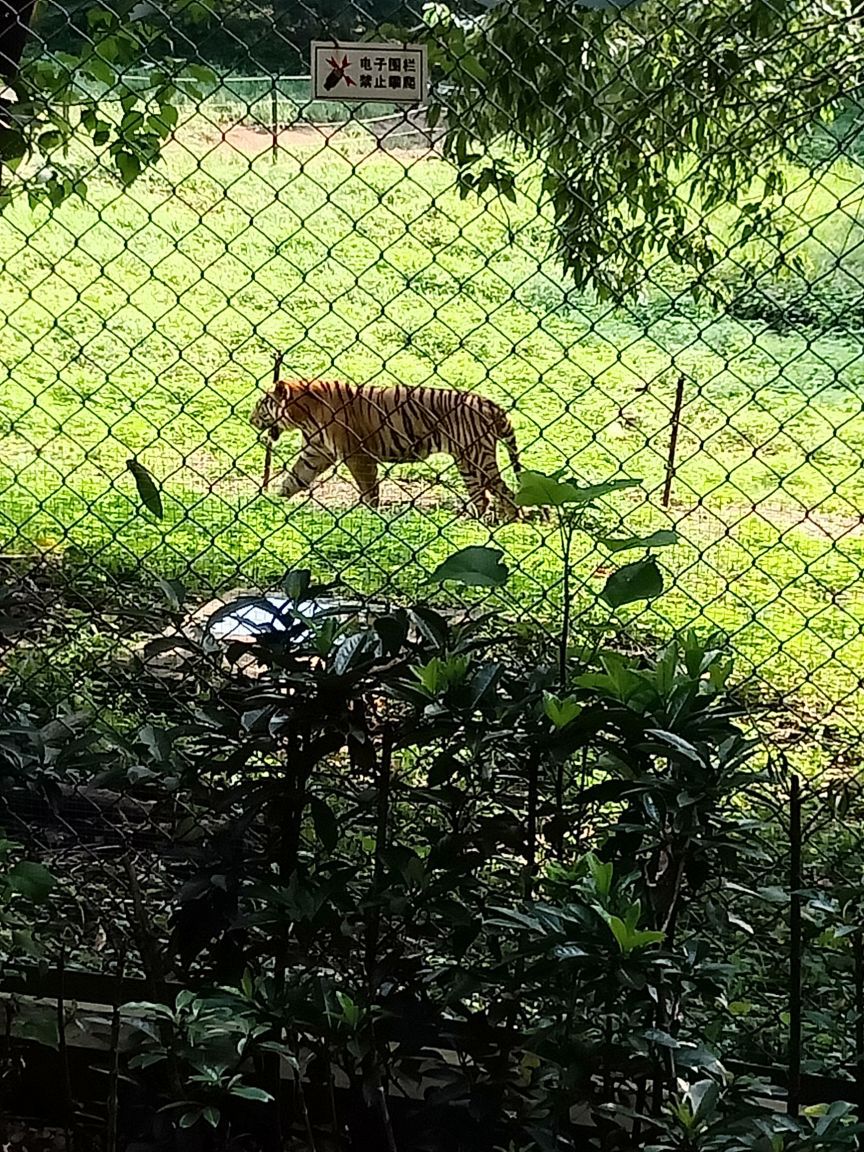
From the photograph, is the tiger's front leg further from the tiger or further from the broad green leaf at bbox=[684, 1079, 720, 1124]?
the broad green leaf at bbox=[684, 1079, 720, 1124]

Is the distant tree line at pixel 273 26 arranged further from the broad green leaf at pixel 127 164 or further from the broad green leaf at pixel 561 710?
the broad green leaf at pixel 561 710

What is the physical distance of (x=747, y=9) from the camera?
5.73 feet

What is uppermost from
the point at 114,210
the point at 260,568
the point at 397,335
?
the point at 114,210

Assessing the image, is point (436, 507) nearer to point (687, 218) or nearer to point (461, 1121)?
point (687, 218)

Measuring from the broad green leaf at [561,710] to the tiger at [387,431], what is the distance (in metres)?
0.95

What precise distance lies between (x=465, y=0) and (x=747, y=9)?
Answer: 355mm

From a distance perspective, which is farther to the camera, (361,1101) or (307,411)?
(307,411)

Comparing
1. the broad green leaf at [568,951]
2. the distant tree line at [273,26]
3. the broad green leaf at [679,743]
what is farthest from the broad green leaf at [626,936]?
the distant tree line at [273,26]

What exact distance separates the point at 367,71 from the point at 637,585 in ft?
2.47

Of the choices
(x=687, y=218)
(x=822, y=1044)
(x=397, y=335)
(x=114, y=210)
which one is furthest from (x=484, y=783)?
(x=114, y=210)

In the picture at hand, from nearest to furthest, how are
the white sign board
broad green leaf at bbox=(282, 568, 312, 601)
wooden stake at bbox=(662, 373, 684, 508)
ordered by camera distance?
1. broad green leaf at bbox=(282, 568, 312, 601)
2. the white sign board
3. wooden stake at bbox=(662, 373, 684, 508)

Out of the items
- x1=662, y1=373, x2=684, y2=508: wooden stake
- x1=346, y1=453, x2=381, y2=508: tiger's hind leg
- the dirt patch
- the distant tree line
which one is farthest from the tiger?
the distant tree line

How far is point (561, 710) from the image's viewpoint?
1268 millimetres

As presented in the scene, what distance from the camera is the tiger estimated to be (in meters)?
2.33
